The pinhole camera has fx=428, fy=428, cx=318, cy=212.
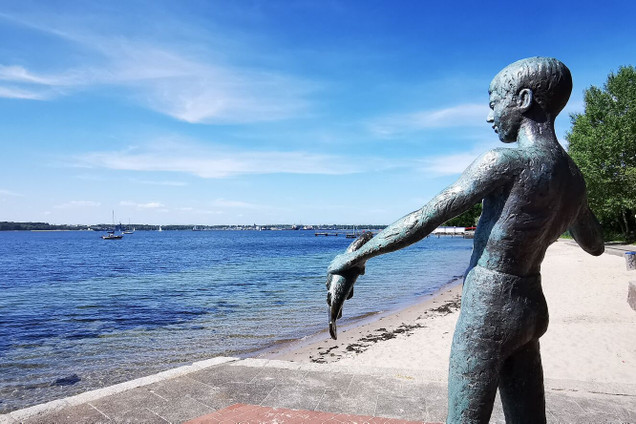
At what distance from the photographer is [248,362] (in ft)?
19.4

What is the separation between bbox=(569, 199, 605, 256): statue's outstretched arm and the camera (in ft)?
8.21

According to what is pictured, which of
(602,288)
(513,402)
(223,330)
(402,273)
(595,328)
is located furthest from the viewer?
(402,273)

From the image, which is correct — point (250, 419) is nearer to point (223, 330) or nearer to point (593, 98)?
point (223, 330)

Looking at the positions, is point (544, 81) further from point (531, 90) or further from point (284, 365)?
point (284, 365)

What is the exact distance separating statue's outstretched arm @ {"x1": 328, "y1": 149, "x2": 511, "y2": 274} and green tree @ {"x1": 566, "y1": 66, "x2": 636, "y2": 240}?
33.5 metres

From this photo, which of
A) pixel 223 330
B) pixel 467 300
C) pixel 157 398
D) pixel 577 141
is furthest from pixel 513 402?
pixel 577 141

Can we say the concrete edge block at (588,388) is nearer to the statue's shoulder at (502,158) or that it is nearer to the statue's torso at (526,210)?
the statue's torso at (526,210)

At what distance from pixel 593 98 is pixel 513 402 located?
4015 centimetres

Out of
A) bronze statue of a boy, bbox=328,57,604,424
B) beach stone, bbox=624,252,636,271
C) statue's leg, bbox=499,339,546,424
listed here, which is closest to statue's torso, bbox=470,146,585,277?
bronze statue of a boy, bbox=328,57,604,424

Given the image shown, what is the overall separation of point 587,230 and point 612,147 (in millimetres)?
34693

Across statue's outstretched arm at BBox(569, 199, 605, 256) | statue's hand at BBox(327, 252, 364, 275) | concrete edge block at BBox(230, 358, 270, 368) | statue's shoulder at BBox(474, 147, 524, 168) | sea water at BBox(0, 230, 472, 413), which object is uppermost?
statue's shoulder at BBox(474, 147, 524, 168)

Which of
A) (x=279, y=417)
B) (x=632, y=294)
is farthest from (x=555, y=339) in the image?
(x=279, y=417)

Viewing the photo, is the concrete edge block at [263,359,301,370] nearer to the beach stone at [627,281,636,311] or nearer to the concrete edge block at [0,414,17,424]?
the concrete edge block at [0,414,17,424]

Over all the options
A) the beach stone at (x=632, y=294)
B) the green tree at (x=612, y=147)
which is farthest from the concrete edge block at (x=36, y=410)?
the green tree at (x=612, y=147)
